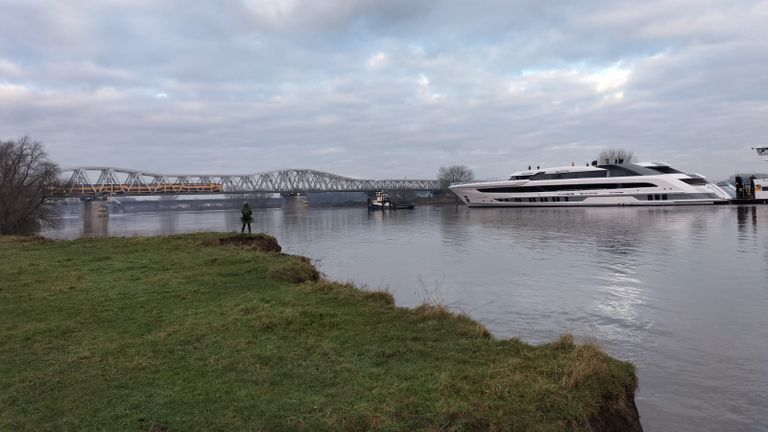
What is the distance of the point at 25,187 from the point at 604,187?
77974 mm

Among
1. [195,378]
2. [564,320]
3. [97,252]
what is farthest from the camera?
[97,252]

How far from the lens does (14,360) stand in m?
7.04

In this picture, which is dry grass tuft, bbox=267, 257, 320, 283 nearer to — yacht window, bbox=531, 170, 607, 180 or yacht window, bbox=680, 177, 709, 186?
yacht window, bbox=531, 170, 607, 180

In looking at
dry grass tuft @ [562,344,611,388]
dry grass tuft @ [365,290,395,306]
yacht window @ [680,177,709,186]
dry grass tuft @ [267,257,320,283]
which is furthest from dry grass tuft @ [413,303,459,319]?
yacht window @ [680,177,709,186]

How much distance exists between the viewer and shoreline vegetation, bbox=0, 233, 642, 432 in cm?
526

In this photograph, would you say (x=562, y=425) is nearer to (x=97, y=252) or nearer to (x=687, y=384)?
(x=687, y=384)

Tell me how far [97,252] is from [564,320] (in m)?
18.0

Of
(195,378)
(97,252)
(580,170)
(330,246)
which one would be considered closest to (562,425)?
(195,378)

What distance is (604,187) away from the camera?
274ft

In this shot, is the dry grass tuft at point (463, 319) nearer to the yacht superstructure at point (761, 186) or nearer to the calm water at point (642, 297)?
the calm water at point (642, 297)

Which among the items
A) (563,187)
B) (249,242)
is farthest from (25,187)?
(563,187)

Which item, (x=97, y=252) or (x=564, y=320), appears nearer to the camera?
(x=564, y=320)

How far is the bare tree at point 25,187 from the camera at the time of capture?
40688 mm

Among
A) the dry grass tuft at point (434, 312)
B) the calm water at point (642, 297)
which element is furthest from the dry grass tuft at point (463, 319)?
the calm water at point (642, 297)
